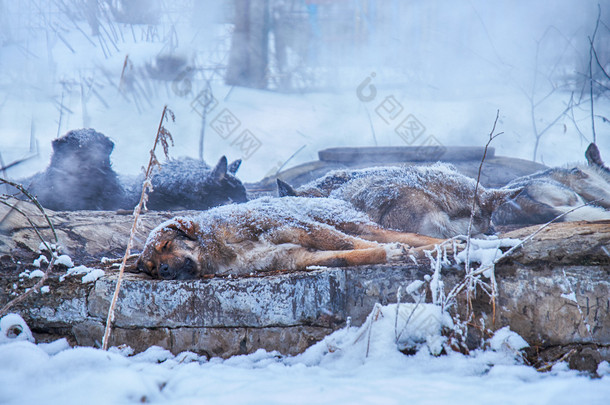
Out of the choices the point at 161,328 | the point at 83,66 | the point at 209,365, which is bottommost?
the point at 209,365

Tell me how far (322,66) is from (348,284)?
287 inches

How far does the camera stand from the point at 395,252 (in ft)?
6.85

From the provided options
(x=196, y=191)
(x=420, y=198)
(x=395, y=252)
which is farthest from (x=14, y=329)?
(x=196, y=191)

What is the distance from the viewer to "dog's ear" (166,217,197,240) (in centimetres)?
252

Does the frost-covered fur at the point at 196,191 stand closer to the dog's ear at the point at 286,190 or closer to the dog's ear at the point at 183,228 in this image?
the dog's ear at the point at 286,190

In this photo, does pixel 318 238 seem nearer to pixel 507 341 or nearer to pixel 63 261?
pixel 507 341

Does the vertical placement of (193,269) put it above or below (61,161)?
below

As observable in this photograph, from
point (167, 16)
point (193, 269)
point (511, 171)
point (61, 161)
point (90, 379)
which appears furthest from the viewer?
point (167, 16)

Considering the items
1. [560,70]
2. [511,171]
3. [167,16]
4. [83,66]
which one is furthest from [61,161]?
[560,70]

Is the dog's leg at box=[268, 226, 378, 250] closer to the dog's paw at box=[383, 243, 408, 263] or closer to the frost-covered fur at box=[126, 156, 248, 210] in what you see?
the dog's paw at box=[383, 243, 408, 263]

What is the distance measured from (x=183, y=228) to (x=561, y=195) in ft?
13.6

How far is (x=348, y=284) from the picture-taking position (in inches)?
70.3

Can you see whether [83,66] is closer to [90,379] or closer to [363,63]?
[363,63]

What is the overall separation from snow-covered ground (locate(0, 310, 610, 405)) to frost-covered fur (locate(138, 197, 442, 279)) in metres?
0.66
